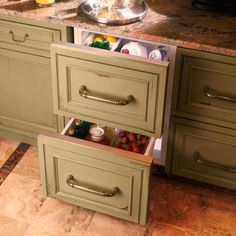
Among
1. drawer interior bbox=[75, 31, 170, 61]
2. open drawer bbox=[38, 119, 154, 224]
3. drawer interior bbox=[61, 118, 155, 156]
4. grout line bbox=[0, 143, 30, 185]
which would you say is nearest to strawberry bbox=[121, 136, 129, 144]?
drawer interior bbox=[61, 118, 155, 156]

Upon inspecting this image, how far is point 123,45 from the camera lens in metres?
1.91

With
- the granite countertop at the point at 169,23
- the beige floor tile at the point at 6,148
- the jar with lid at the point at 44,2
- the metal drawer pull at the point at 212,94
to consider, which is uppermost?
the jar with lid at the point at 44,2

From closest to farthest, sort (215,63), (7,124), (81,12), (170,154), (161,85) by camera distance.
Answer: (161,85) < (215,63) < (81,12) < (170,154) < (7,124)

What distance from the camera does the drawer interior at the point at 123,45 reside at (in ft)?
5.89

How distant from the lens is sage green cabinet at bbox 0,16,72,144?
6.00 ft

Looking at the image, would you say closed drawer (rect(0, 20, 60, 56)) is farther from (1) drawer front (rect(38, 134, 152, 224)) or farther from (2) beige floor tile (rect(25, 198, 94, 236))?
(2) beige floor tile (rect(25, 198, 94, 236))

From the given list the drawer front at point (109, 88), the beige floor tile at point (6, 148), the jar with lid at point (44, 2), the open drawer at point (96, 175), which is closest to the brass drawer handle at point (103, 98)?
the drawer front at point (109, 88)

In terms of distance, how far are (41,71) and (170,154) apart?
2.13 ft

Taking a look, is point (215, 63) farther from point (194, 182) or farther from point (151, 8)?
point (194, 182)

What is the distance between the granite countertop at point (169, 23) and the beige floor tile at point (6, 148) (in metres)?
0.69

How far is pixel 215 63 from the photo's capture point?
163 cm

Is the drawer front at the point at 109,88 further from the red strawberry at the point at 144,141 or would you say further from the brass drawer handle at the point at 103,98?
the red strawberry at the point at 144,141

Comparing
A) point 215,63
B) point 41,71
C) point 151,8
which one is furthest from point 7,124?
point 215,63

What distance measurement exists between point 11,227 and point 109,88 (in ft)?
2.28
